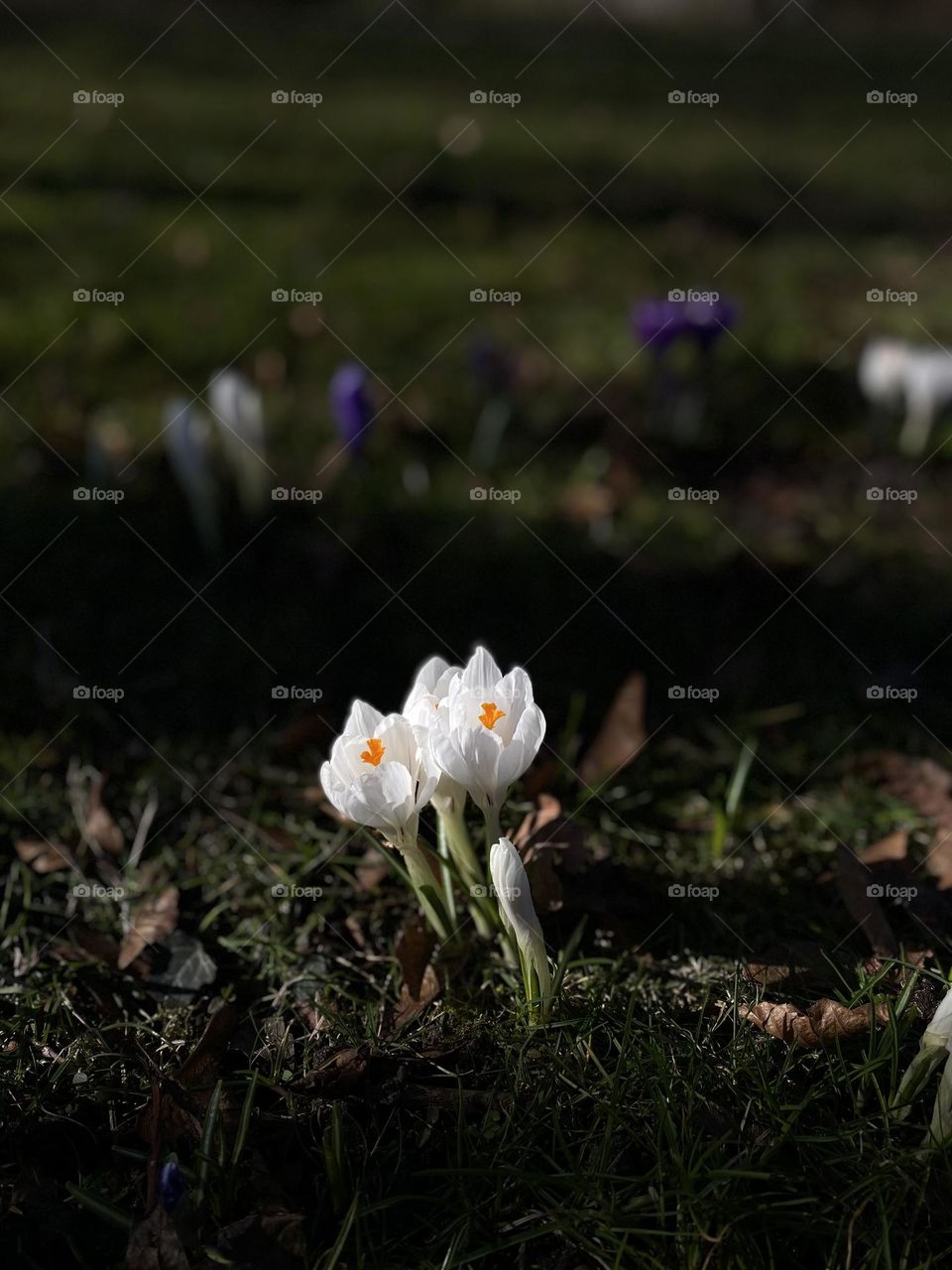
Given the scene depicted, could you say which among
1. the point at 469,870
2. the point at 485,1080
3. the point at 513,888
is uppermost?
the point at 513,888

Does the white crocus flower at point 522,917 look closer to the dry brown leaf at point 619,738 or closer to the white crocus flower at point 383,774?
the white crocus flower at point 383,774

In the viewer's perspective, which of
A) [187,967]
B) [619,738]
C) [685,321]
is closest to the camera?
[187,967]

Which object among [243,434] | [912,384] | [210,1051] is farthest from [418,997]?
[912,384]

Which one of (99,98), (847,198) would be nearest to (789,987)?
(847,198)

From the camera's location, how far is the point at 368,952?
1984 mm

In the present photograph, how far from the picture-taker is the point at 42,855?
7.24 ft

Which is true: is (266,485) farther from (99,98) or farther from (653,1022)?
(99,98)

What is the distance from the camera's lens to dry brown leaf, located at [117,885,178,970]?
1.99 m

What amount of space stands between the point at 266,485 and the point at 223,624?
0.57 m

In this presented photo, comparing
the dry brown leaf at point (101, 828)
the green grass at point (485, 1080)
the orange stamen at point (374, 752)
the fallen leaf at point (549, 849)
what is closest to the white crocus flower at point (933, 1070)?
the green grass at point (485, 1080)

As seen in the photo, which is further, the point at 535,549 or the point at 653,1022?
the point at 535,549

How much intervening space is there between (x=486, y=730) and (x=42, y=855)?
45.0 inches

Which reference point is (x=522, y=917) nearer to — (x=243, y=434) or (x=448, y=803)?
(x=448, y=803)

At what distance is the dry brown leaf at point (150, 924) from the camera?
78.3 inches
